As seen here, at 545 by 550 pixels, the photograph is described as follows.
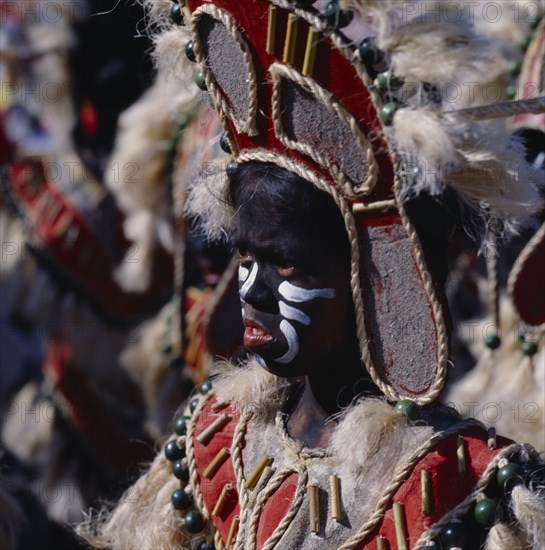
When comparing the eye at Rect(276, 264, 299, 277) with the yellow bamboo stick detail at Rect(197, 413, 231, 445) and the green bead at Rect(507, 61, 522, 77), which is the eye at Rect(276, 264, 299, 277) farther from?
the green bead at Rect(507, 61, 522, 77)

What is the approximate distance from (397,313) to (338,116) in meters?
0.33

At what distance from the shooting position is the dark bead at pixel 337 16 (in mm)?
1997

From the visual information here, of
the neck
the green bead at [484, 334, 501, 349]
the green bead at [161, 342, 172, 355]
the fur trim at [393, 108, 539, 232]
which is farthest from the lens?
the green bead at [161, 342, 172, 355]

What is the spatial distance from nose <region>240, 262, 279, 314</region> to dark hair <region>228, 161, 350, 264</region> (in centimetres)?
10

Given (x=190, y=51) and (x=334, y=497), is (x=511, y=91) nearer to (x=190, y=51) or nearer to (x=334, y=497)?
(x=190, y=51)

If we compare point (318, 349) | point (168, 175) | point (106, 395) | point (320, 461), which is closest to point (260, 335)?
point (318, 349)

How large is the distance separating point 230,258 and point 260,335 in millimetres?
1709

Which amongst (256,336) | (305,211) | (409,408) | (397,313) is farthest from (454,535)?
(305,211)

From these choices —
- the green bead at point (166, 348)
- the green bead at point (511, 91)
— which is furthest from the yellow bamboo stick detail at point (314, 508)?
the green bead at point (166, 348)

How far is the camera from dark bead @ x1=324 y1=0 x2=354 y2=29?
2.00 m

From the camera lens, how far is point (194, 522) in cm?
235

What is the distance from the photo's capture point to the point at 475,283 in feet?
15.6

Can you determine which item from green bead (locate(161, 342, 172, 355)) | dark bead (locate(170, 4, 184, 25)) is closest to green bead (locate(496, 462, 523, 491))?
dark bead (locate(170, 4, 184, 25))

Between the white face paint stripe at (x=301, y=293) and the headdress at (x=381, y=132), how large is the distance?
0.17 ft
